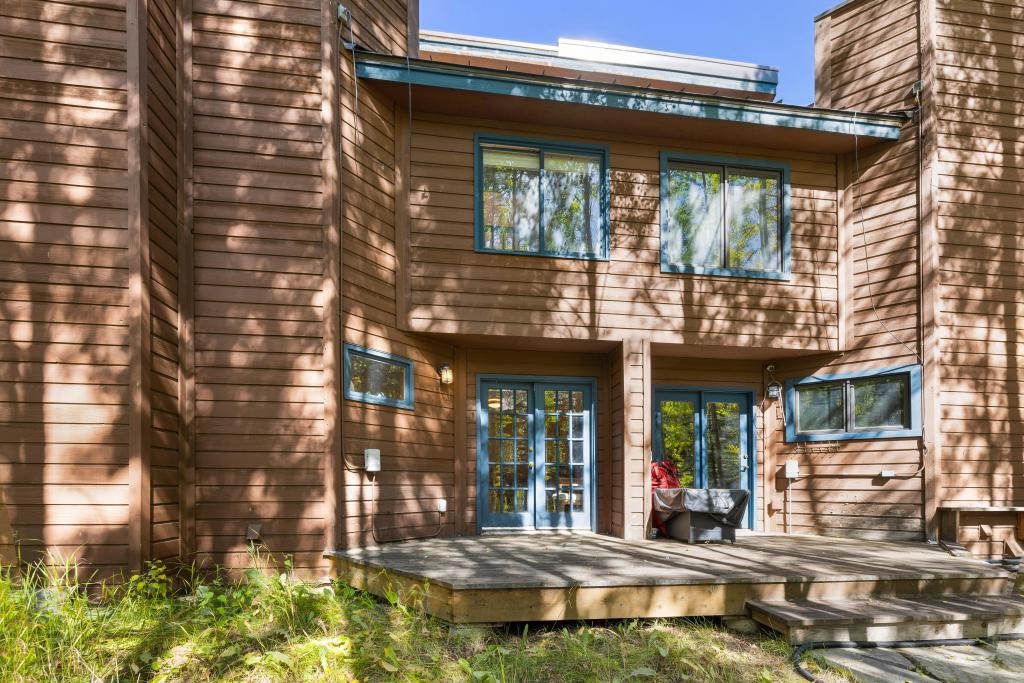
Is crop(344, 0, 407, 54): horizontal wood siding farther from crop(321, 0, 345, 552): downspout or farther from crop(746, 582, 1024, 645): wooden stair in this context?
crop(746, 582, 1024, 645): wooden stair

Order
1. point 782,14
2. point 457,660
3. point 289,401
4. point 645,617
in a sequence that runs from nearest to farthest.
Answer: point 457,660 < point 645,617 < point 289,401 < point 782,14

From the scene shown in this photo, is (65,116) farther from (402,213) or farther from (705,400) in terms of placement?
(705,400)

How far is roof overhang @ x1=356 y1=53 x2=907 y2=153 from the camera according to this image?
19.9ft

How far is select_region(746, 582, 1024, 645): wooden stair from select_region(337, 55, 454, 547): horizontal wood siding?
3.20 m

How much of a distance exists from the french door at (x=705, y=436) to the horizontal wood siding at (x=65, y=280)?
5.59 meters

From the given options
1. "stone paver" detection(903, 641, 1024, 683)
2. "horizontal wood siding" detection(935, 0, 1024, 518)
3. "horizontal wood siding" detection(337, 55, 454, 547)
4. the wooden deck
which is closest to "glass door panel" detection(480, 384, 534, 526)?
"horizontal wood siding" detection(337, 55, 454, 547)

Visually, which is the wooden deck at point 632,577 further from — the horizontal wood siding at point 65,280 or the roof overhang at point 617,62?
the roof overhang at point 617,62

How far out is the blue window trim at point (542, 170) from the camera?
6.55 meters

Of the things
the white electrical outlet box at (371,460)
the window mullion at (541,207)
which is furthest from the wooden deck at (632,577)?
the window mullion at (541,207)

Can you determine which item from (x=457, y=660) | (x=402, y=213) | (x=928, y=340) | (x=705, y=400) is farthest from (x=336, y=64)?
(x=928, y=340)

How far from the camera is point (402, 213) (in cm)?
634

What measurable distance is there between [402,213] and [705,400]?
4.18 metres

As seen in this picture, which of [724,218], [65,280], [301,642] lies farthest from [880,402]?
[65,280]

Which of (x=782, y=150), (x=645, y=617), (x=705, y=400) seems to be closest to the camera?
(x=645, y=617)
